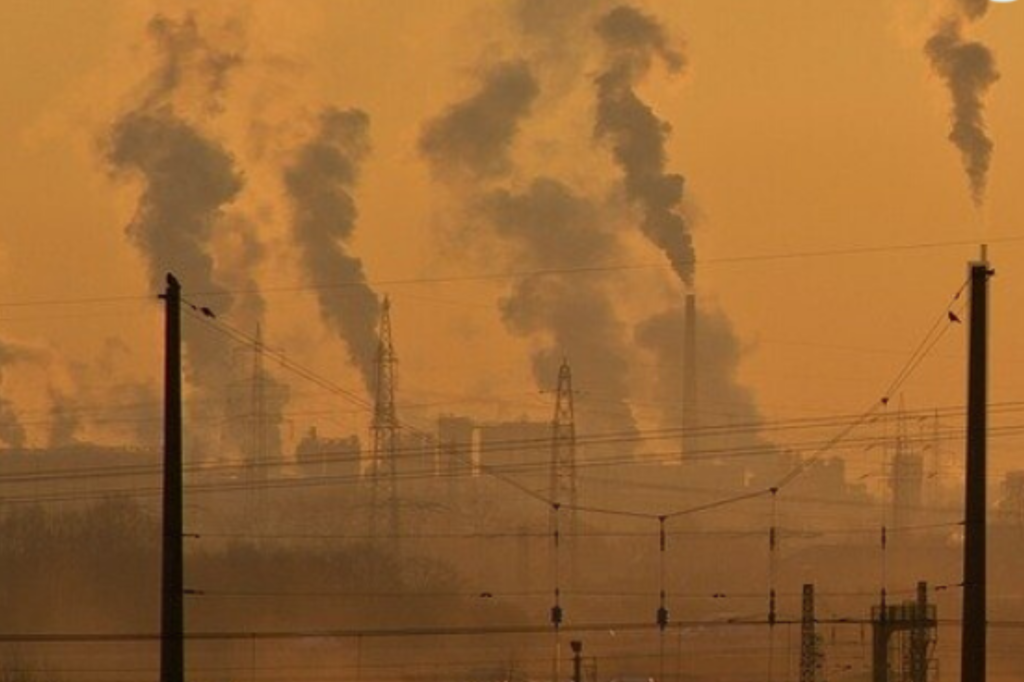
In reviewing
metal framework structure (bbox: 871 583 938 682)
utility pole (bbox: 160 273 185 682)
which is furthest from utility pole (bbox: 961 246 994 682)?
metal framework structure (bbox: 871 583 938 682)

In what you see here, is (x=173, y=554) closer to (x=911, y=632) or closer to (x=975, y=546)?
(x=975, y=546)

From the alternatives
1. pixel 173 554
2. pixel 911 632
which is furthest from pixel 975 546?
pixel 911 632

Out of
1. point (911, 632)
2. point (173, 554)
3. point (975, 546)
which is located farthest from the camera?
point (911, 632)

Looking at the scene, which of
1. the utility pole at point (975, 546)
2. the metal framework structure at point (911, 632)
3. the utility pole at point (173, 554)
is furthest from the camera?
the metal framework structure at point (911, 632)

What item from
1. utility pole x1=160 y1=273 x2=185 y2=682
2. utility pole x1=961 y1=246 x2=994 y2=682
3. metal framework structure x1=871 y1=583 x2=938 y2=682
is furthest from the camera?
metal framework structure x1=871 y1=583 x2=938 y2=682

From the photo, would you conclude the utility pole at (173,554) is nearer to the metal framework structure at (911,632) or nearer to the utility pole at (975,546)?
the utility pole at (975,546)

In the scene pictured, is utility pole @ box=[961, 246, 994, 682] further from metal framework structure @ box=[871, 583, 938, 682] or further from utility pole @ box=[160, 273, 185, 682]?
metal framework structure @ box=[871, 583, 938, 682]

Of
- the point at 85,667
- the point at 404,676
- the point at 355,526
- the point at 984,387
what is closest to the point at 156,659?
the point at 85,667

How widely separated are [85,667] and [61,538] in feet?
81.2

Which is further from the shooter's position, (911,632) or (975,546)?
(911,632)

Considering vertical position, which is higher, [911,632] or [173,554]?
[173,554]

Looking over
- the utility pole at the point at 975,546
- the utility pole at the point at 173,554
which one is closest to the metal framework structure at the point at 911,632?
the utility pole at the point at 975,546

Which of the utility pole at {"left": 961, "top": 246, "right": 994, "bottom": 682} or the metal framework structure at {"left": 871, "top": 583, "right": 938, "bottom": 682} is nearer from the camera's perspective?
the utility pole at {"left": 961, "top": 246, "right": 994, "bottom": 682}

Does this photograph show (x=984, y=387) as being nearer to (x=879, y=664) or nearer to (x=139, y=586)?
(x=879, y=664)
